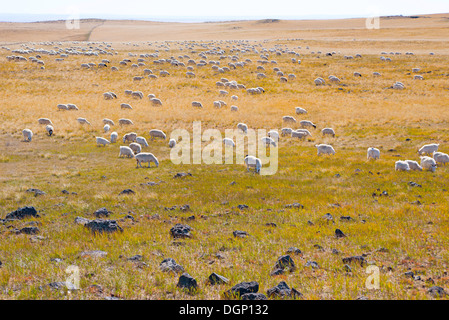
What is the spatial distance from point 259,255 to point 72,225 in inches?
216

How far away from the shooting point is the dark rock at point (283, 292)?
6.38 metres

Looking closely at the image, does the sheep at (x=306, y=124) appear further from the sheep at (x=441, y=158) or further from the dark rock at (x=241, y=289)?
the dark rock at (x=241, y=289)

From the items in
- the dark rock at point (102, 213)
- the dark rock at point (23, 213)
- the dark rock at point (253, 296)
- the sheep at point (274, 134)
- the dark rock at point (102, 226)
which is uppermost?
the sheep at point (274, 134)

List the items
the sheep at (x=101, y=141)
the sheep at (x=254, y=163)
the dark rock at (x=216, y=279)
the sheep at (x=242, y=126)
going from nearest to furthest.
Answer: the dark rock at (x=216, y=279) → the sheep at (x=254, y=163) → the sheep at (x=101, y=141) → the sheep at (x=242, y=126)

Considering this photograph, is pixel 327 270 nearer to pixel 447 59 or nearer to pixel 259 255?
pixel 259 255

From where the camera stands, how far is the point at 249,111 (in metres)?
34.4

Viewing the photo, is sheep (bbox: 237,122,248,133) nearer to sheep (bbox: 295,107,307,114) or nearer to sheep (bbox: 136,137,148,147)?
sheep (bbox: 295,107,307,114)

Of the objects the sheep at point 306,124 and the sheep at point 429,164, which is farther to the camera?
→ the sheep at point 306,124

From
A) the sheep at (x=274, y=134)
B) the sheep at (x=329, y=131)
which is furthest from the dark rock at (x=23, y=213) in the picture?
the sheep at (x=329, y=131)

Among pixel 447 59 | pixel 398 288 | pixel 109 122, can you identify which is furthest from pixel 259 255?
pixel 447 59

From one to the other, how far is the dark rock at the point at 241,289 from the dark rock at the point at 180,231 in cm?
338

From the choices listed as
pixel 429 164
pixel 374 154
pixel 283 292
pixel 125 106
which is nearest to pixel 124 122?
pixel 125 106

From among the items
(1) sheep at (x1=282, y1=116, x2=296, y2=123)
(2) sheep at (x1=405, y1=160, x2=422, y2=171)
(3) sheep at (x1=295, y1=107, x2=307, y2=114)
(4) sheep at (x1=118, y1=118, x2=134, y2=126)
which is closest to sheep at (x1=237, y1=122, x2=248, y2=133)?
(1) sheep at (x1=282, y1=116, x2=296, y2=123)

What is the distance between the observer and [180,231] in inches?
389
